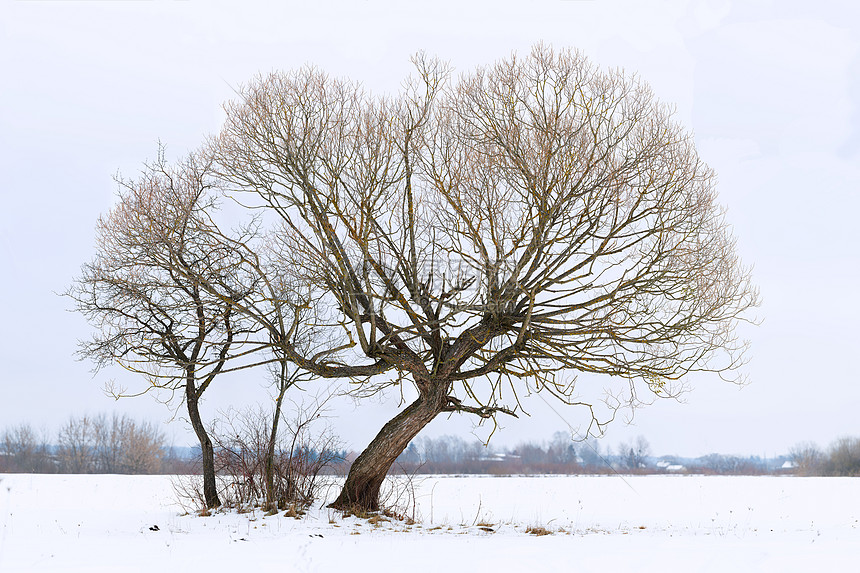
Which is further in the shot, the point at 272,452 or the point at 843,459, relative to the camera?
the point at 843,459

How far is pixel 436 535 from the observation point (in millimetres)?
10000

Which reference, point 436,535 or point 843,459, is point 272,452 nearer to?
point 436,535

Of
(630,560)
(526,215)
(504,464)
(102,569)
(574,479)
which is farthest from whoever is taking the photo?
(504,464)

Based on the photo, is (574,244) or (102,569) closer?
(102,569)

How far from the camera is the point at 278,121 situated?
11.3m

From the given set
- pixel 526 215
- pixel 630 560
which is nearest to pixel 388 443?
pixel 526 215

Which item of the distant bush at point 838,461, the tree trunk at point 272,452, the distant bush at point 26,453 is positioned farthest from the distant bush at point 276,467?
the distant bush at point 838,461

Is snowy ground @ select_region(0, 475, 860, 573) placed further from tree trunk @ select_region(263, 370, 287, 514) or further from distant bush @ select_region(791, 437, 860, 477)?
distant bush @ select_region(791, 437, 860, 477)

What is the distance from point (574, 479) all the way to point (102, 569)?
68.7ft

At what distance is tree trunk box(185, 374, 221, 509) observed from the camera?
1307cm

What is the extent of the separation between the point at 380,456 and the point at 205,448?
3.69 m

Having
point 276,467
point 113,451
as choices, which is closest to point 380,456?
point 276,467

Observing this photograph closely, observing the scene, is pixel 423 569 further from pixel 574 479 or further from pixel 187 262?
pixel 574 479

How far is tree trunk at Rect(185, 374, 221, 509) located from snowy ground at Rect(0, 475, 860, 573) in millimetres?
678
